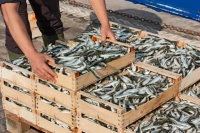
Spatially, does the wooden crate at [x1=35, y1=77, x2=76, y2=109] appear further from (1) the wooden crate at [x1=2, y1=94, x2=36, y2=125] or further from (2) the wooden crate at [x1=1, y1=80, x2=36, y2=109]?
(1) the wooden crate at [x1=2, y1=94, x2=36, y2=125]

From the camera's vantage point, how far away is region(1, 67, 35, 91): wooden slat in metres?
5.11

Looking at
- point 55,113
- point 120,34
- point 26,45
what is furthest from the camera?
point 120,34

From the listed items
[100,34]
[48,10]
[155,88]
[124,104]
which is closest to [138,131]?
[124,104]

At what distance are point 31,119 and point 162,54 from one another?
201 centimetres

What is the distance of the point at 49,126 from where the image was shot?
5.19m

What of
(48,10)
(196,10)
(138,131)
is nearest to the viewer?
(138,131)

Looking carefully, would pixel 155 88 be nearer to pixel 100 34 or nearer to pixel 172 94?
pixel 172 94

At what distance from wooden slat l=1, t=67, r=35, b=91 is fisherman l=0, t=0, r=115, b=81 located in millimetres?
324

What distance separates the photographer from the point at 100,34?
6.23 m

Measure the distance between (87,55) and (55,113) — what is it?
0.82 m

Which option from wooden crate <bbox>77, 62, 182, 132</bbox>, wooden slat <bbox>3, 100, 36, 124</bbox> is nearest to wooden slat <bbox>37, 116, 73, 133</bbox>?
wooden slat <bbox>3, 100, 36, 124</bbox>

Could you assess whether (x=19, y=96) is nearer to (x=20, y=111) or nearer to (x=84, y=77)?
(x=20, y=111)

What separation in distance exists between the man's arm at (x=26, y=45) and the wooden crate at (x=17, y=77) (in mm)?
312

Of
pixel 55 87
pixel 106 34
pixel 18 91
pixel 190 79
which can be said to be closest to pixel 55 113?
pixel 55 87
